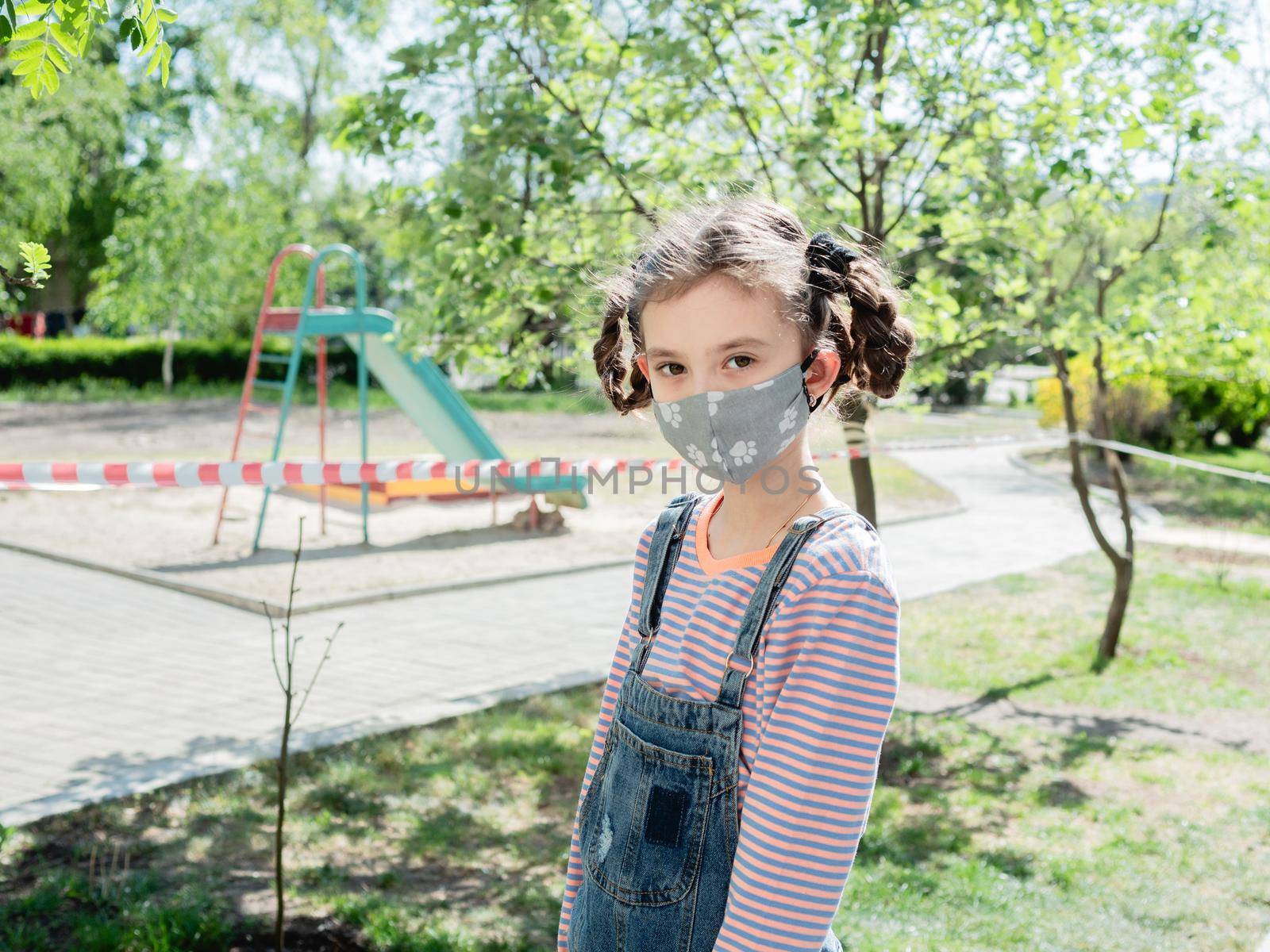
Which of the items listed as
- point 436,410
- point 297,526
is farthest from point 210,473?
point 436,410

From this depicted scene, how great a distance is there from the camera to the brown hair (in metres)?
1.68

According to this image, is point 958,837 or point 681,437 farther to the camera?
point 958,837

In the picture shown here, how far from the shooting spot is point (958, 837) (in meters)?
4.74

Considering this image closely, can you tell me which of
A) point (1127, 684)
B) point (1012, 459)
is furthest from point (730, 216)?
point (1012, 459)

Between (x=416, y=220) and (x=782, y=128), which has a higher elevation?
(x=782, y=128)

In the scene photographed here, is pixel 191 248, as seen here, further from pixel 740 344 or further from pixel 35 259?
pixel 740 344

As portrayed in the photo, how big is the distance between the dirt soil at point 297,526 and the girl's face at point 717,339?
3.89 metres

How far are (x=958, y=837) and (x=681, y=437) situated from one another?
11.6ft

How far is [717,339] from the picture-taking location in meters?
1.70

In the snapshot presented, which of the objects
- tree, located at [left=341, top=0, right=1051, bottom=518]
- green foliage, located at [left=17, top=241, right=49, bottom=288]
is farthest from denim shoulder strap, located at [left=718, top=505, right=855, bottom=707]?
tree, located at [left=341, top=0, right=1051, bottom=518]

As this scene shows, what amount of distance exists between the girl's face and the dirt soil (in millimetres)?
3894

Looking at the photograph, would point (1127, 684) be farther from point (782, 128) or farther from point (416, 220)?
point (416, 220)

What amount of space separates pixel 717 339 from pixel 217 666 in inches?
235

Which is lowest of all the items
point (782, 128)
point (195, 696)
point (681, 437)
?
point (195, 696)
